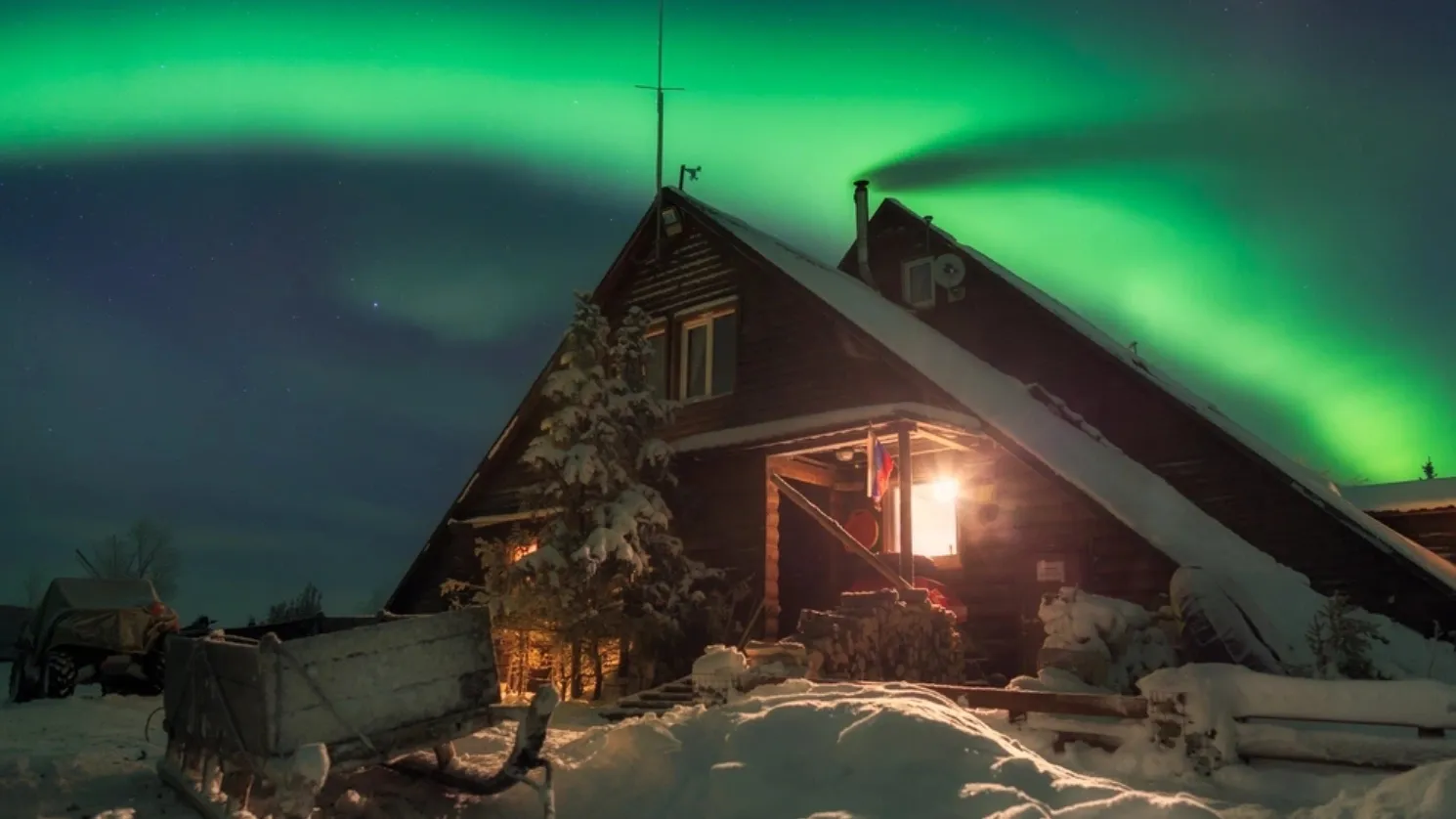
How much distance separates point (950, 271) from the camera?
18.2m

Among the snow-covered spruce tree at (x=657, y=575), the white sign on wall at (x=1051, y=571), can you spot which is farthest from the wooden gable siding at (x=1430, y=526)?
the snow-covered spruce tree at (x=657, y=575)

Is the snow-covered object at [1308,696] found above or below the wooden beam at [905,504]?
below

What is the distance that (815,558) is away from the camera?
1716 centimetres

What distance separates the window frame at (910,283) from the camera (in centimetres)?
1875

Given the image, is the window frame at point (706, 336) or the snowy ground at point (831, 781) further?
the window frame at point (706, 336)

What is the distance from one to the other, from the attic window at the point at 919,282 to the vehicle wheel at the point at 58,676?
16022mm

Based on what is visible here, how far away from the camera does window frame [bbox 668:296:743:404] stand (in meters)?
17.3

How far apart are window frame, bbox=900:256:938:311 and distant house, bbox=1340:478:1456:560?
25.9ft

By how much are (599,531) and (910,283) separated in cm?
915

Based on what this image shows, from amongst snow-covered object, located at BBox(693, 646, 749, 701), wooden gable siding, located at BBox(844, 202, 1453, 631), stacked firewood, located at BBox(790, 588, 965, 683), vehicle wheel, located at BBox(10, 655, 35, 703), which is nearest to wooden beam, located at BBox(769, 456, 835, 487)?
wooden gable siding, located at BBox(844, 202, 1453, 631)

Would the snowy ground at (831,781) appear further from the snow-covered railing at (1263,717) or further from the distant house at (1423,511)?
the distant house at (1423,511)

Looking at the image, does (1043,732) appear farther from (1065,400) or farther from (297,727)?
(1065,400)

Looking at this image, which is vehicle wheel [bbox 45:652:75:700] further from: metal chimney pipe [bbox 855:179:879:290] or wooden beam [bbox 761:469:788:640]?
metal chimney pipe [bbox 855:179:879:290]

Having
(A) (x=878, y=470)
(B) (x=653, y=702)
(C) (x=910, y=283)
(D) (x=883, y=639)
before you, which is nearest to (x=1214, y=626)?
(D) (x=883, y=639)
